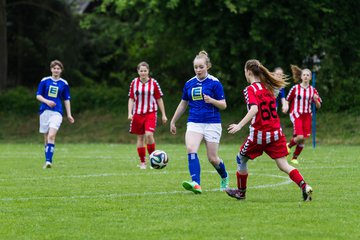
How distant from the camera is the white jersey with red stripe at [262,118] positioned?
407 inches

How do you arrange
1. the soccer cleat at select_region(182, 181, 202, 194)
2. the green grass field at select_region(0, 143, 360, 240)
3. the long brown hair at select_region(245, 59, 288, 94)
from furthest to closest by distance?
1. the soccer cleat at select_region(182, 181, 202, 194)
2. the long brown hair at select_region(245, 59, 288, 94)
3. the green grass field at select_region(0, 143, 360, 240)

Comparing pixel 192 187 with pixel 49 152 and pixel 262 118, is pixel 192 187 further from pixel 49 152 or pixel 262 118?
pixel 49 152

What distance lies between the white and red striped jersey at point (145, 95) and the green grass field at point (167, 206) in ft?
5.13

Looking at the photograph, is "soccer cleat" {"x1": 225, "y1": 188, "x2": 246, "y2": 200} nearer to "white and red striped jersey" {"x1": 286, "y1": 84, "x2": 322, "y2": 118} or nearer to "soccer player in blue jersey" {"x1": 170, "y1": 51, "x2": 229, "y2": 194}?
"soccer player in blue jersey" {"x1": 170, "y1": 51, "x2": 229, "y2": 194}

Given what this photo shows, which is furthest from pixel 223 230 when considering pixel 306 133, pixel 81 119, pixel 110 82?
pixel 110 82

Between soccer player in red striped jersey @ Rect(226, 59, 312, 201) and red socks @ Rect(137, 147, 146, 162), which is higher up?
soccer player in red striped jersey @ Rect(226, 59, 312, 201)

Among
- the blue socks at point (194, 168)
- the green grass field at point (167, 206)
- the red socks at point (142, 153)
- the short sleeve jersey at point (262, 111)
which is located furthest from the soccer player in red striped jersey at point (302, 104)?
the short sleeve jersey at point (262, 111)

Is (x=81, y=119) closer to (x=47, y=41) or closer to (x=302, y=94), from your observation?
(x=47, y=41)

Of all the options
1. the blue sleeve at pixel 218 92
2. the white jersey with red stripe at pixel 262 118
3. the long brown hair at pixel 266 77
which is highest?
the long brown hair at pixel 266 77

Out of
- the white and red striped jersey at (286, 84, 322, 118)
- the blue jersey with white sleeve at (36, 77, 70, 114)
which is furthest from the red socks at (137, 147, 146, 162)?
the white and red striped jersey at (286, 84, 322, 118)

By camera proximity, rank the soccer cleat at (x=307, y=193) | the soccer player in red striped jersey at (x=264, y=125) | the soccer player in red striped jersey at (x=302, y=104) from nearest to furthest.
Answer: the soccer cleat at (x=307, y=193)
the soccer player in red striped jersey at (x=264, y=125)
the soccer player in red striped jersey at (x=302, y=104)

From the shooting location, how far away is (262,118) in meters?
10.4

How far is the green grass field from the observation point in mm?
8094

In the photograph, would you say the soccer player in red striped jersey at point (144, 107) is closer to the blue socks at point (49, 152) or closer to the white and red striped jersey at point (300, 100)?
the blue socks at point (49, 152)
